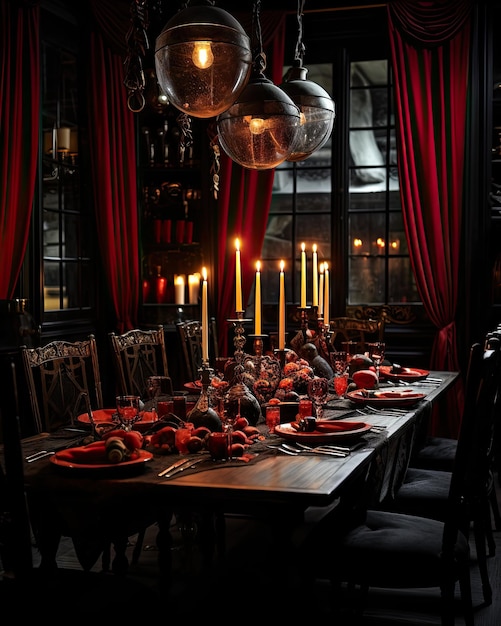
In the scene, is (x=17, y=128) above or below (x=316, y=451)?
above

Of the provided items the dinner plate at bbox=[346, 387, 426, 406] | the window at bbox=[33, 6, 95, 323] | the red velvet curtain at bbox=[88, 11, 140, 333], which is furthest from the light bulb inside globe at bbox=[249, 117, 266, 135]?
the red velvet curtain at bbox=[88, 11, 140, 333]

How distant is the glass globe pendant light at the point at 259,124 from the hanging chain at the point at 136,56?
346 mm

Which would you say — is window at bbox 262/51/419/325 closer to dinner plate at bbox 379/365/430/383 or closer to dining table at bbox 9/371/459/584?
dinner plate at bbox 379/365/430/383

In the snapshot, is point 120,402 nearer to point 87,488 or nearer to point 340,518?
point 87,488

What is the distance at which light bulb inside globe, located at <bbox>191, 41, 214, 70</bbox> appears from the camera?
2.61m

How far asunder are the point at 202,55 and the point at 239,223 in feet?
10.8

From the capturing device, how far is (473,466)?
2.43m

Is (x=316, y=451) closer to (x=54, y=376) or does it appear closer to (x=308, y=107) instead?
(x=54, y=376)

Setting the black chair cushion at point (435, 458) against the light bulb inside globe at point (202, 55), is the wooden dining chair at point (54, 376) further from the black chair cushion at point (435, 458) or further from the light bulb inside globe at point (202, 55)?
the black chair cushion at point (435, 458)

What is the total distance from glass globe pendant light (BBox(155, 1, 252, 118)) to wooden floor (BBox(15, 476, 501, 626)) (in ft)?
5.06

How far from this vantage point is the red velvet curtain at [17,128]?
14.7 ft

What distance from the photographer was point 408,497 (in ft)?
9.73

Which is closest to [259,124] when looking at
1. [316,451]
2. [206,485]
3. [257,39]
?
[257,39]

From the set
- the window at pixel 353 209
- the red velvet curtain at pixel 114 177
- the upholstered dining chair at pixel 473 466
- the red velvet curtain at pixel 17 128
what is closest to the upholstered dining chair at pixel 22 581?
the upholstered dining chair at pixel 473 466
